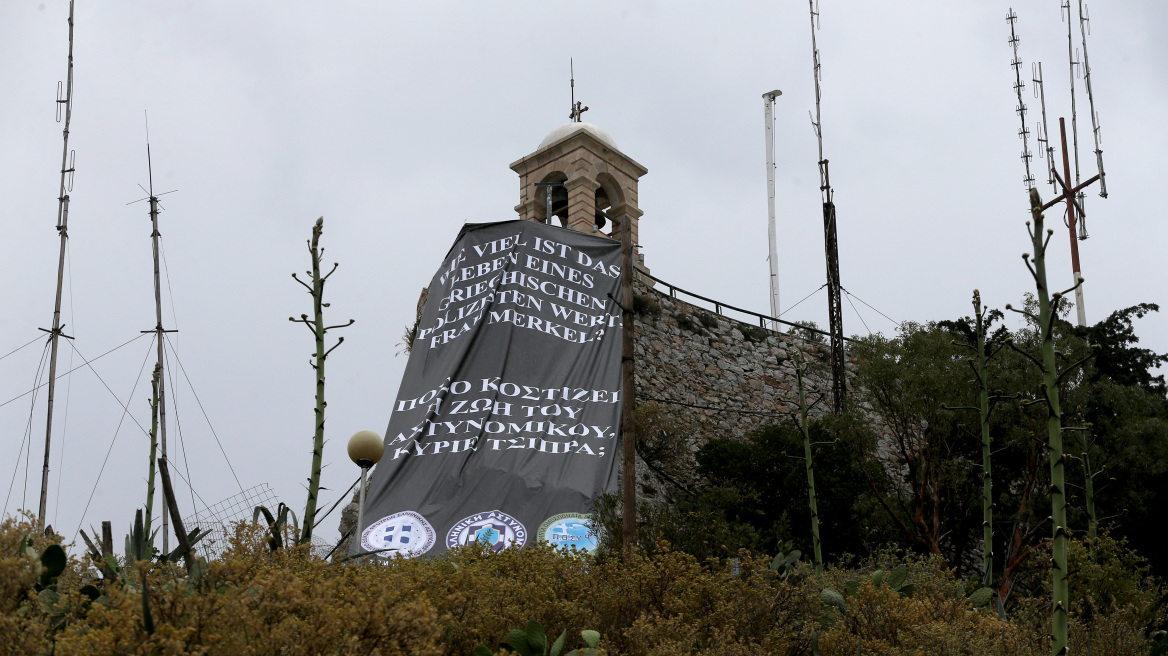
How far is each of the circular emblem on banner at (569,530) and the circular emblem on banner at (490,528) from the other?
1.09 feet

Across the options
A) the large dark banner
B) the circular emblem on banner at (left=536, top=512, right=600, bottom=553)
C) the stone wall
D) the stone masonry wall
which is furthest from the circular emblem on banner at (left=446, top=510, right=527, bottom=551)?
the stone masonry wall

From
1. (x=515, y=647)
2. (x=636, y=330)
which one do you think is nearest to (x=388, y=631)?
(x=515, y=647)

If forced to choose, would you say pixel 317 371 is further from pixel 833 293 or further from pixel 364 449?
pixel 833 293

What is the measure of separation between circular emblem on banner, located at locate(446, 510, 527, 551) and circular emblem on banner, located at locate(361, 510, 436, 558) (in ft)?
1.10

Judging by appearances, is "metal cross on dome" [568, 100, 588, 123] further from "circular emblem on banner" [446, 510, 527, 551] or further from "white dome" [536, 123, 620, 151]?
"circular emblem on banner" [446, 510, 527, 551]

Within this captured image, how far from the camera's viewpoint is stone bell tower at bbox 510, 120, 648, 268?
77.2 feet

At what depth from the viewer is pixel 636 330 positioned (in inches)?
821

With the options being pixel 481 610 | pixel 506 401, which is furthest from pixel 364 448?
pixel 506 401

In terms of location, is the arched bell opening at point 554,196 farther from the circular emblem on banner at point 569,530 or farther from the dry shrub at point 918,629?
the dry shrub at point 918,629

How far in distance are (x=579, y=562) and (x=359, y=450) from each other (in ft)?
6.72

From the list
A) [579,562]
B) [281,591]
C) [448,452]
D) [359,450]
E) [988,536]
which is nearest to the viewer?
[281,591]

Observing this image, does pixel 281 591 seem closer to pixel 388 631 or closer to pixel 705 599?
pixel 388 631

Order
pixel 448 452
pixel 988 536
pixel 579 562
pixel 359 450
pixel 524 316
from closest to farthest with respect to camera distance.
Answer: pixel 359 450 < pixel 579 562 < pixel 988 536 < pixel 448 452 < pixel 524 316

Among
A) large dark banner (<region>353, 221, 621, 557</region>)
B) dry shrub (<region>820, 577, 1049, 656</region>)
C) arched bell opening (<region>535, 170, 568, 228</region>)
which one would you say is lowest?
dry shrub (<region>820, 577, 1049, 656</region>)
